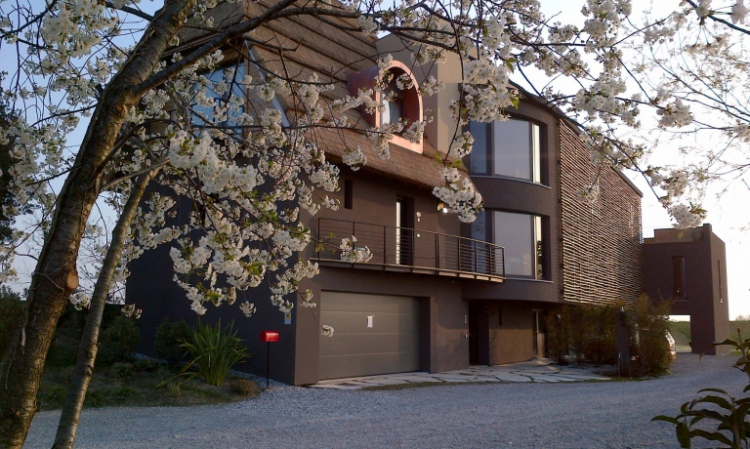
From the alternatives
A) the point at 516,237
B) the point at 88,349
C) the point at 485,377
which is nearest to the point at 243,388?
the point at 485,377

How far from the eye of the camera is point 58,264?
3.58 meters

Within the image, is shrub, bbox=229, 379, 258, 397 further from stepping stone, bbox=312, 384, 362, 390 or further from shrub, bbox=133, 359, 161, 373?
shrub, bbox=133, 359, 161, 373

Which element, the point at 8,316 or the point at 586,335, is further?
the point at 586,335

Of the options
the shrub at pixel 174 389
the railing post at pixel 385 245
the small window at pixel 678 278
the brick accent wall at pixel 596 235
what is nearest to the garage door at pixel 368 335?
the railing post at pixel 385 245

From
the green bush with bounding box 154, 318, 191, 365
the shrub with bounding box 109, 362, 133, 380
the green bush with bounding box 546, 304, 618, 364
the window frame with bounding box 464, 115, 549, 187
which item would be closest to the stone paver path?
the green bush with bounding box 546, 304, 618, 364

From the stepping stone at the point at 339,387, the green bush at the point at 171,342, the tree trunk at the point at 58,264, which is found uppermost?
the tree trunk at the point at 58,264

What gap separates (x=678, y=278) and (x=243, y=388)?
25681 mm

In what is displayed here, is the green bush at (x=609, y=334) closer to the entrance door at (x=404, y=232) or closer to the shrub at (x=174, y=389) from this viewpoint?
the entrance door at (x=404, y=232)

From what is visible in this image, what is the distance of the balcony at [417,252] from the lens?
14570mm

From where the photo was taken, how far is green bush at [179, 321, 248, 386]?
12320 millimetres

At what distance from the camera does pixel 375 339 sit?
15.8 m

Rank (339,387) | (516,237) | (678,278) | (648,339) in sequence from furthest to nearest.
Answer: (678,278) < (516,237) < (648,339) < (339,387)

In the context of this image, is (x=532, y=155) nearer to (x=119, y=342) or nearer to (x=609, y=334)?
(x=609, y=334)

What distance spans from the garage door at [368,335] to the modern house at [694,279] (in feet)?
57.6
